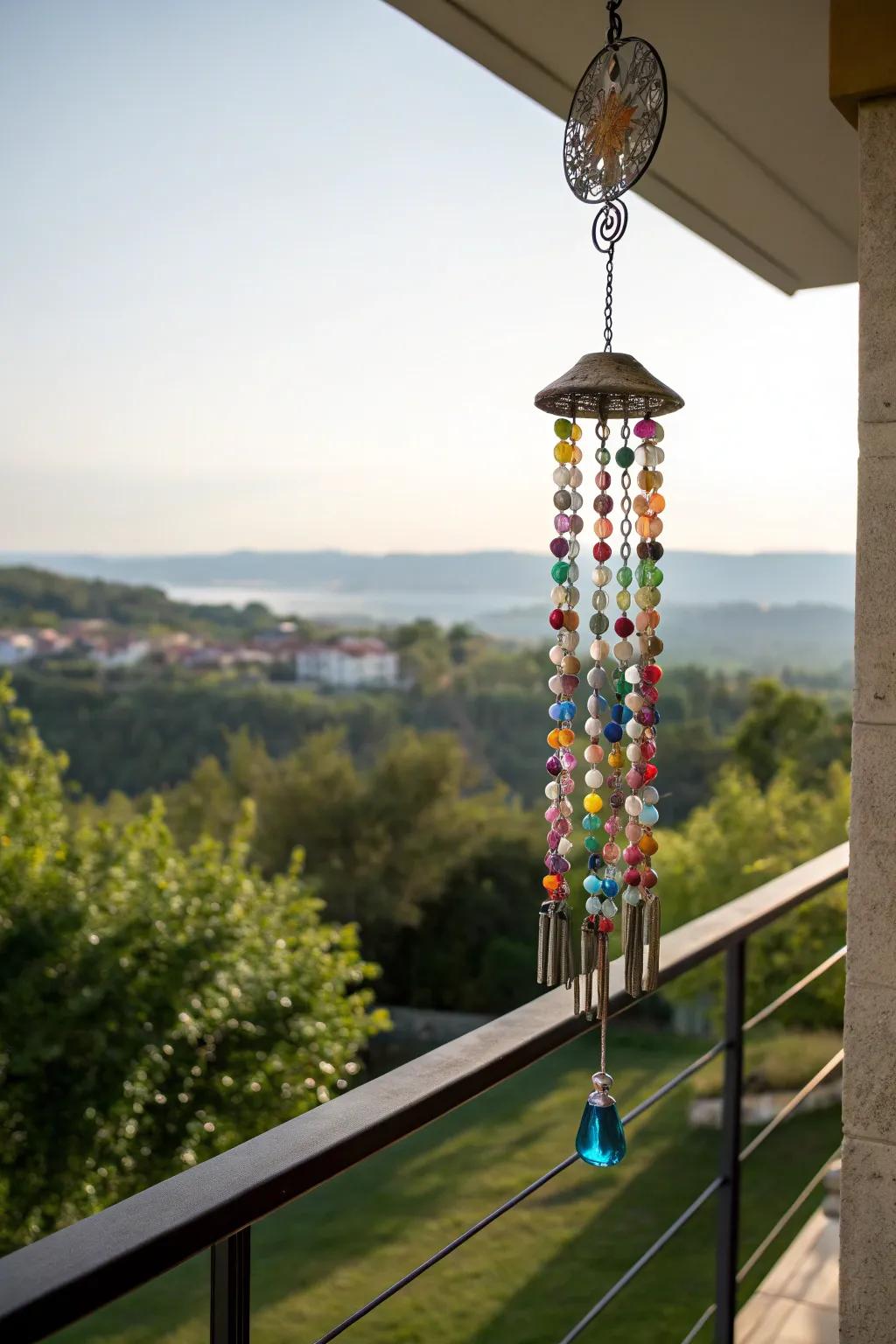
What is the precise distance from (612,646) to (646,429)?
218mm

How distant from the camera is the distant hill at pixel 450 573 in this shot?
16125 mm

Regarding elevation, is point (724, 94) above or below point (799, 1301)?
above

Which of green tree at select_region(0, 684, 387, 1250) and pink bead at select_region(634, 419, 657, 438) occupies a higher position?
pink bead at select_region(634, 419, 657, 438)

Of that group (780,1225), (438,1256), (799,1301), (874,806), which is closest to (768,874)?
(799,1301)

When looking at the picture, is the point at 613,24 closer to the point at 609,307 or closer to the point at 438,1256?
the point at 609,307

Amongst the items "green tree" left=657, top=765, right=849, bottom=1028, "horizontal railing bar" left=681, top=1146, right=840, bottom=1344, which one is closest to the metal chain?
"horizontal railing bar" left=681, top=1146, right=840, bottom=1344

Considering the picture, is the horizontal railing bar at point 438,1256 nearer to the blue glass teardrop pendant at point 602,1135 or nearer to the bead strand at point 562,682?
the blue glass teardrop pendant at point 602,1135

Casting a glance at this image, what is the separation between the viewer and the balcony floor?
2.09 m

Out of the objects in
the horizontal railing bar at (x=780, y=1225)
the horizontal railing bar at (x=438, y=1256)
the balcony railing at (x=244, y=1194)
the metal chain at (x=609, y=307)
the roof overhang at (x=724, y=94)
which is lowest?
the horizontal railing bar at (x=780, y=1225)

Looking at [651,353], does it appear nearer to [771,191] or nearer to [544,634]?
[544,634]

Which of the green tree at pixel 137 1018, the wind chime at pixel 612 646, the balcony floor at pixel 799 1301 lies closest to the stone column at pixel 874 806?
the wind chime at pixel 612 646

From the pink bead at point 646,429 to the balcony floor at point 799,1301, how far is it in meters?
1.53

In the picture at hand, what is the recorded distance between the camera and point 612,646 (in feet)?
3.71

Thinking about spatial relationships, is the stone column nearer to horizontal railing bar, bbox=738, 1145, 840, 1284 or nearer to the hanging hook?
the hanging hook
